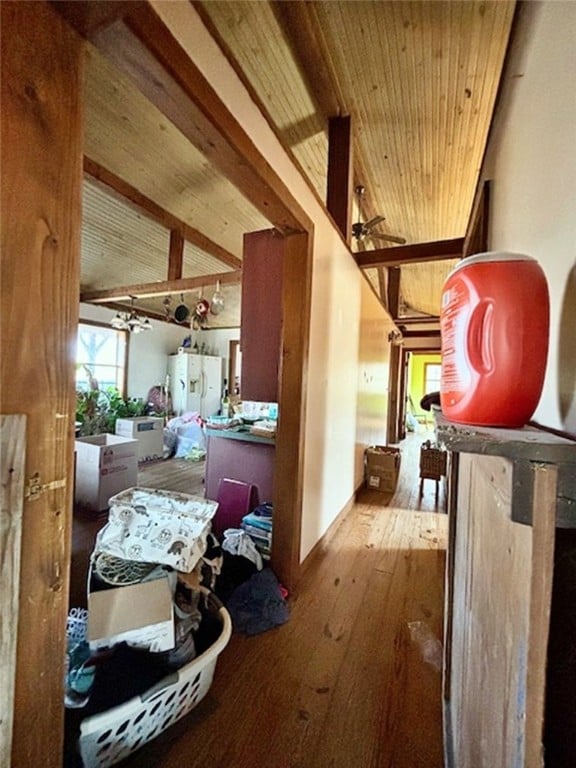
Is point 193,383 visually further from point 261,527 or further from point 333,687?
point 333,687

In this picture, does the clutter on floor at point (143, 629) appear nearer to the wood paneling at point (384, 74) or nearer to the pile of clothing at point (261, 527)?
the pile of clothing at point (261, 527)

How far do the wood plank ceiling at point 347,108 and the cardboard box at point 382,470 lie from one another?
8.06ft

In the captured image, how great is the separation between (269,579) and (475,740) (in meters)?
1.32

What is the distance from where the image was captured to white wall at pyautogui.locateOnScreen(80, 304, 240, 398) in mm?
5902

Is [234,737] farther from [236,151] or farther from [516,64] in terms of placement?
[516,64]

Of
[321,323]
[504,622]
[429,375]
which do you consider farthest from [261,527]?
[429,375]

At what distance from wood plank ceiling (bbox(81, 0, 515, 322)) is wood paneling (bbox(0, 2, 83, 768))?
64cm

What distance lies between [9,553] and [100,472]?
2.67 meters

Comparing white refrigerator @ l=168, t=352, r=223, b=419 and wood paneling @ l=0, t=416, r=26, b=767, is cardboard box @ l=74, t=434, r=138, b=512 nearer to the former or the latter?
wood paneling @ l=0, t=416, r=26, b=767

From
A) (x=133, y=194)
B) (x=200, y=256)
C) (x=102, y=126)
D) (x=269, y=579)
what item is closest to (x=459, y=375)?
(x=269, y=579)

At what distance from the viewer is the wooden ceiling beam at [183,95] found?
80 cm

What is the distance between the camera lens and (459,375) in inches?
20.2

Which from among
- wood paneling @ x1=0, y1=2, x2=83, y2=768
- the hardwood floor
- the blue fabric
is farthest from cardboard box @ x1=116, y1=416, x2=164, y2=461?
wood paneling @ x1=0, y1=2, x2=83, y2=768

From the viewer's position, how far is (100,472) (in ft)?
9.91
